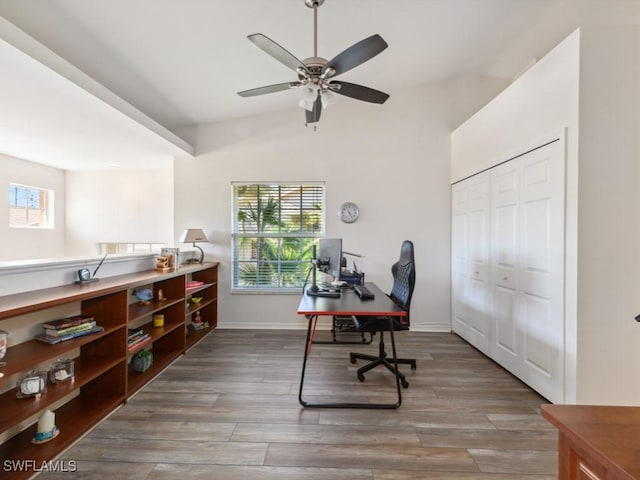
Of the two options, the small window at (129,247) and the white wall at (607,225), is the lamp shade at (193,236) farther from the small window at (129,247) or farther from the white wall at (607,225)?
the white wall at (607,225)

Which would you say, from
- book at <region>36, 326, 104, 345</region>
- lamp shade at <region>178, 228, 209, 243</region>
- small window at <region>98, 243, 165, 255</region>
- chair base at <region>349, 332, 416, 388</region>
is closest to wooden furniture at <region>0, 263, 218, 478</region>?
book at <region>36, 326, 104, 345</region>

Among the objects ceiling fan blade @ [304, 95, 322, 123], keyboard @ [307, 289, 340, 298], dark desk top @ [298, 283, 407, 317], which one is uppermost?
ceiling fan blade @ [304, 95, 322, 123]

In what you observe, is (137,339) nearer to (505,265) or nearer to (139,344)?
(139,344)

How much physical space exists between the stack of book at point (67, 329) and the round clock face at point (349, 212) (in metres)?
2.85

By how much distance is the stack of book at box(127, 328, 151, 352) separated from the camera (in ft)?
7.88

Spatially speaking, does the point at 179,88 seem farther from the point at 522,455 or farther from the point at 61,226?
the point at 522,455

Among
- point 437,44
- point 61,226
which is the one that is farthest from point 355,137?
point 61,226

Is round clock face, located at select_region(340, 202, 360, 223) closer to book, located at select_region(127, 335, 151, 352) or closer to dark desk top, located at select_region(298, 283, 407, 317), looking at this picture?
dark desk top, located at select_region(298, 283, 407, 317)

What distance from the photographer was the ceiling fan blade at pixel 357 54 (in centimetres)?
170

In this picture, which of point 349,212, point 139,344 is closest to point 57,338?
point 139,344

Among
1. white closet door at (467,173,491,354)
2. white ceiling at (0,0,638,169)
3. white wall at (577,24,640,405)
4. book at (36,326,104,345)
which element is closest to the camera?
book at (36,326,104,345)

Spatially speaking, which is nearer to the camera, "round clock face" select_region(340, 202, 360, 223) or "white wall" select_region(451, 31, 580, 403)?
"white wall" select_region(451, 31, 580, 403)

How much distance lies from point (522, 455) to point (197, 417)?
2.05 meters

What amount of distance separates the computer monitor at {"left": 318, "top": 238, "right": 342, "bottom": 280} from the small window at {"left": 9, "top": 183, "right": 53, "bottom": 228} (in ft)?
16.0
